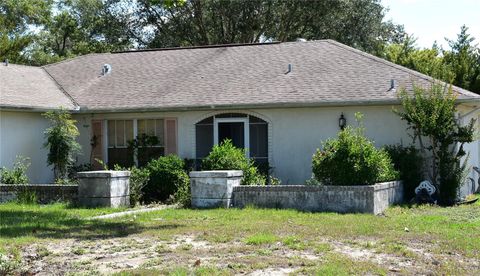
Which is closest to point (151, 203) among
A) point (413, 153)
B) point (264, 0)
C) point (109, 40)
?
point (413, 153)

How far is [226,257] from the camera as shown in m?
8.86

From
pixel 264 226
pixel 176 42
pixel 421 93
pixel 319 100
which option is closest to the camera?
pixel 264 226

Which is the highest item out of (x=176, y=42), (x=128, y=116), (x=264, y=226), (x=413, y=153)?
(x=176, y=42)

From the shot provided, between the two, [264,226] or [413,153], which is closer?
[264,226]

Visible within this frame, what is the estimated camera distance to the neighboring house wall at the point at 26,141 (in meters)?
19.0

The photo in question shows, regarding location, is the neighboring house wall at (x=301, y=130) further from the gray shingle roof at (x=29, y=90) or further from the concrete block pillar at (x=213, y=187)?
the gray shingle roof at (x=29, y=90)

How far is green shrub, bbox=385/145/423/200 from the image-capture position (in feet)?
55.4

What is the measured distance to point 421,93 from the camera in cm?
1658

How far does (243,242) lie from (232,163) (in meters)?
6.83

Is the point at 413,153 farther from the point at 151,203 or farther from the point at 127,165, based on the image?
the point at 127,165

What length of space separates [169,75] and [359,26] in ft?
62.1

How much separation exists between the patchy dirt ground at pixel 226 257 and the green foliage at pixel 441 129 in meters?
7.10

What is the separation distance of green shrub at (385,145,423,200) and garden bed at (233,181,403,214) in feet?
5.24

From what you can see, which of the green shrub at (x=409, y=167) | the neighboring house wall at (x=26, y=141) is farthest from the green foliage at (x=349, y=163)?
the neighboring house wall at (x=26, y=141)
